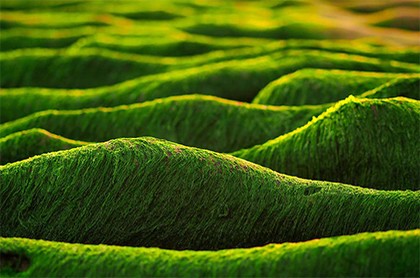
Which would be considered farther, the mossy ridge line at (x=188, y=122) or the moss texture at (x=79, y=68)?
the moss texture at (x=79, y=68)

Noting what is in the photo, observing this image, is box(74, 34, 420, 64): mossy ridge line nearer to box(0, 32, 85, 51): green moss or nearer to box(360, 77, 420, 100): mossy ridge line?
box(0, 32, 85, 51): green moss

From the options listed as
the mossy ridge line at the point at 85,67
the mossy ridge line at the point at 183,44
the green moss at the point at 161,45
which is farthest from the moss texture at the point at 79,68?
the green moss at the point at 161,45

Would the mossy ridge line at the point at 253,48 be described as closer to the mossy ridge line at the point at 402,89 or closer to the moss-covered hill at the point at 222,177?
the moss-covered hill at the point at 222,177

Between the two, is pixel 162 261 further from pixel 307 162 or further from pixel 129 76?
pixel 129 76

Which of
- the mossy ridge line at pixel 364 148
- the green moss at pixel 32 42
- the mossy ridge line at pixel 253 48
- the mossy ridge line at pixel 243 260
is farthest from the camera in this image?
the green moss at pixel 32 42

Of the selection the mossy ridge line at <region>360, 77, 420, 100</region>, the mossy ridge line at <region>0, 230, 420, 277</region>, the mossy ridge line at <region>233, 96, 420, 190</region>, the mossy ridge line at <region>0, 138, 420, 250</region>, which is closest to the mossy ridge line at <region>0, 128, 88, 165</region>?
the mossy ridge line at <region>0, 138, 420, 250</region>

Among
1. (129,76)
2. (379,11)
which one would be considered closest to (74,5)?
(379,11)

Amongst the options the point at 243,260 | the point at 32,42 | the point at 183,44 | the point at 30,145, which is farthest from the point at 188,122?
the point at 32,42
